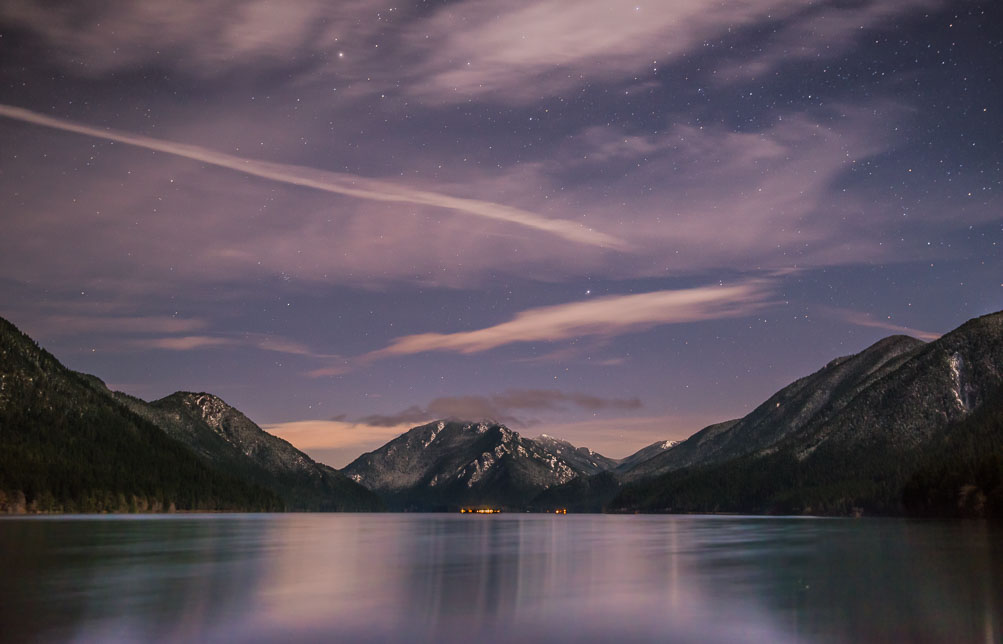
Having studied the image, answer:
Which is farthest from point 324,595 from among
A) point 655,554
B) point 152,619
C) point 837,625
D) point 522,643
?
point 655,554

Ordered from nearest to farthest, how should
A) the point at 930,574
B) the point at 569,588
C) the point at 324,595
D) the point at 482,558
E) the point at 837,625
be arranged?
the point at 837,625
the point at 324,595
the point at 569,588
the point at 930,574
the point at 482,558

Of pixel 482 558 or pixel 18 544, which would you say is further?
pixel 18 544

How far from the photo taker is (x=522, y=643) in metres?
29.3

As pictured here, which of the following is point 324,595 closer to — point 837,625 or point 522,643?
point 522,643

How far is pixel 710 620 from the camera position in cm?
3588

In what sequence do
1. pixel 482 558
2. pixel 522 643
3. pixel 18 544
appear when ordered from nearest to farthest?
pixel 522 643, pixel 482 558, pixel 18 544

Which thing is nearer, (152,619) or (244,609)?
(152,619)

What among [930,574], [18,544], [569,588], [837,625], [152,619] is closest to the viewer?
[837,625]

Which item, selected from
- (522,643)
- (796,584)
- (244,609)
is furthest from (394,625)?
(796,584)

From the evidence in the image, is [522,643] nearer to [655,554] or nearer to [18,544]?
[655,554]

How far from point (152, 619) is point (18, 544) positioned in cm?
6379

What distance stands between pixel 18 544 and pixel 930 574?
87.2 meters

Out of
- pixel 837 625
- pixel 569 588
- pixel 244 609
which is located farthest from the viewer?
pixel 569 588

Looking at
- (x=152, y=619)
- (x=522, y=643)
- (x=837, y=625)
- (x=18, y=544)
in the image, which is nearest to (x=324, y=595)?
(x=152, y=619)
